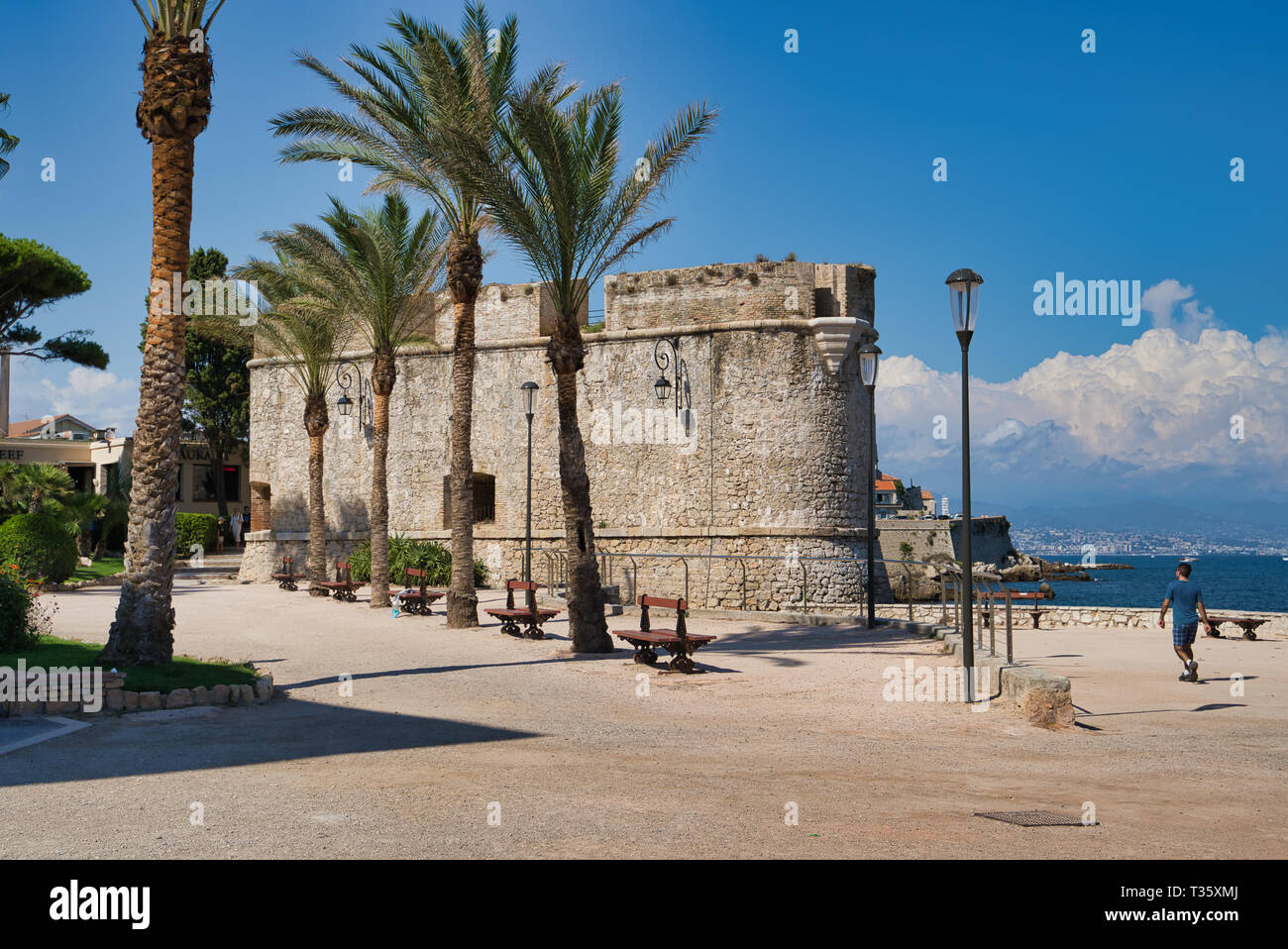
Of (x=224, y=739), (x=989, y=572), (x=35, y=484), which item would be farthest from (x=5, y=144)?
(x=989, y=572)

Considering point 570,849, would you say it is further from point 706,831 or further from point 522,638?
point 522,638

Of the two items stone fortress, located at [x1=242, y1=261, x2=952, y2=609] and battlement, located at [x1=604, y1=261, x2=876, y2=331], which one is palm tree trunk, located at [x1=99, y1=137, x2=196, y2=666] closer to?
stone fortress, located at [x1=242, y1=261, x2=952, y2=609]

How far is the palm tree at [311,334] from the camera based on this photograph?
23.2m

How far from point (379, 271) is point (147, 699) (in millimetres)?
13063

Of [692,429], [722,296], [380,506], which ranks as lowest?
[380,506]

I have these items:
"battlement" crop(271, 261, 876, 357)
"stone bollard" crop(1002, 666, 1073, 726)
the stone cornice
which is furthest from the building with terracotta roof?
→ "stone bollard" crop(1002, 666, 1073, 726)

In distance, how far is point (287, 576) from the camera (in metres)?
26.2

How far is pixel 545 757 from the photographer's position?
7.32 m

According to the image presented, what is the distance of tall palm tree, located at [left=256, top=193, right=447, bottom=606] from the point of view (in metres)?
20.5

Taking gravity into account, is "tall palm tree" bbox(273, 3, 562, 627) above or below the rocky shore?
above

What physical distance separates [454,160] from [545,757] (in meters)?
9.76

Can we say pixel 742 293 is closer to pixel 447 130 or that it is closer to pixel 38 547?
pixel 447 130

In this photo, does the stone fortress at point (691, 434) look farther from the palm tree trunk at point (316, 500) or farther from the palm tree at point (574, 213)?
the palm tree at point (574, 213)

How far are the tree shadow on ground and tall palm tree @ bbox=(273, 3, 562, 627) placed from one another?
8123 millimetres
